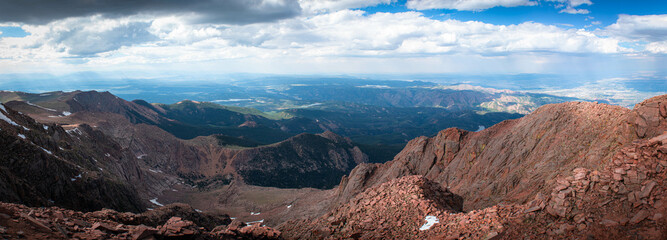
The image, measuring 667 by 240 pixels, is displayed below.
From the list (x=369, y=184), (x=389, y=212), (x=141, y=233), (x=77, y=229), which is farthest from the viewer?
(x=369, y=184)

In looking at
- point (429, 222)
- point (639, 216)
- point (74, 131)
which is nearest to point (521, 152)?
point (429, 222)

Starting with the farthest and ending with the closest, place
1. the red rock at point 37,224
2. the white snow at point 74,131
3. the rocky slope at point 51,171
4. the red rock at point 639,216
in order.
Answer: the white snow at point 74,131
the rocky slope at point 51,171
the red rock at point 37,224
the red rock at point 639,216

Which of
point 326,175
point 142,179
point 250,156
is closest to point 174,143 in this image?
point 250,156

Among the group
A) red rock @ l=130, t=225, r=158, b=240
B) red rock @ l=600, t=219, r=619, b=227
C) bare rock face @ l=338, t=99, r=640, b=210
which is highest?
red rock @ l=600, t=219, r=619, b=227

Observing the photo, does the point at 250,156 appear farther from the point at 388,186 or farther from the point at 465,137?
the point at 388,186

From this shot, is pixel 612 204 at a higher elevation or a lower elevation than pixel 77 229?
higher

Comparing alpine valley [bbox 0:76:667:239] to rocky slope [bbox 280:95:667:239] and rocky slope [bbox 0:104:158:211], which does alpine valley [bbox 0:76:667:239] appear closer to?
rocky slope [bbox 280:95:667:239]

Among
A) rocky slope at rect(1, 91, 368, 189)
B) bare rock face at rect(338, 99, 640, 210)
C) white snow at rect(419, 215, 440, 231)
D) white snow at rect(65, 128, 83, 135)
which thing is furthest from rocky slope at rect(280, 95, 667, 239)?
white snow at rect(65, 128, 83, 135)

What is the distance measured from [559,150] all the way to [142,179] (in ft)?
266

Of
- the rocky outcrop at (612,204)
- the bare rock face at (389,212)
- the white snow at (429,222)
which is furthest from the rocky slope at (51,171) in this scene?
the rocky outcrop at (612,204)

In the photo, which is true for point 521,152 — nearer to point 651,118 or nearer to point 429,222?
point 651,118

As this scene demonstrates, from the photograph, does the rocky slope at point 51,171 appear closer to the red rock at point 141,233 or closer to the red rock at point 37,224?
the red rock at point 37,224

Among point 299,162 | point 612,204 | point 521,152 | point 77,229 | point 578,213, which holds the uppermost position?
point 612,204

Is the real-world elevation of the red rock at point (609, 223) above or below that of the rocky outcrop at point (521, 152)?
above
